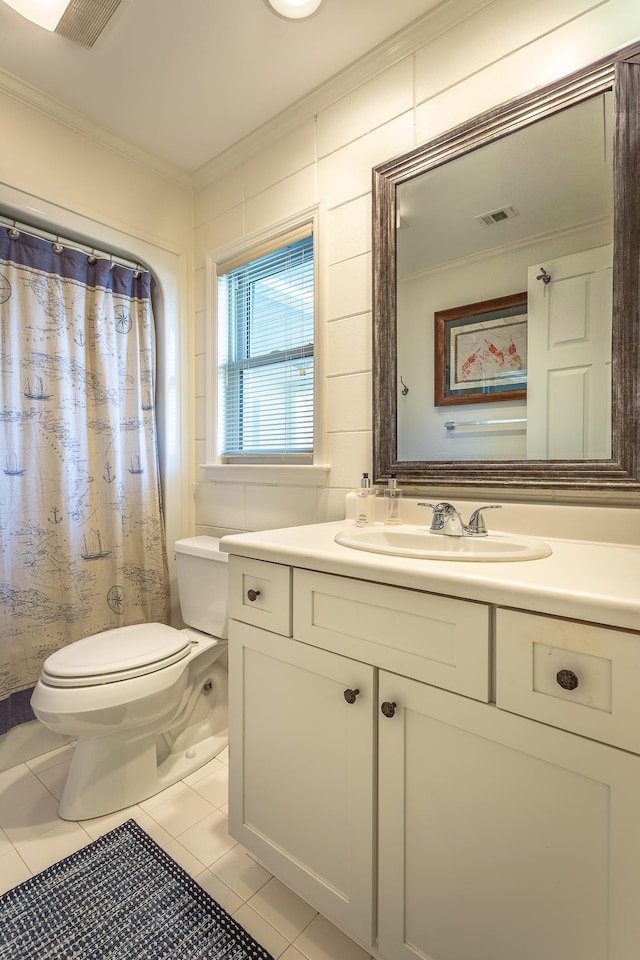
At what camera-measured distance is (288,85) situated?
164 cm

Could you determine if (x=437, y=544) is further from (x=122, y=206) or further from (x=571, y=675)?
(x=122, y=206)

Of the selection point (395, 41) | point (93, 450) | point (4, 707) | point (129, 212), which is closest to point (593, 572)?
point (395, 41)

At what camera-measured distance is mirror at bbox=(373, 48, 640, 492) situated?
108 cm

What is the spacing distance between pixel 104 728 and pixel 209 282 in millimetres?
1756

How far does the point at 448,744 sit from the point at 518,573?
0.32m

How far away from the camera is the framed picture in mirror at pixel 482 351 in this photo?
1.22m

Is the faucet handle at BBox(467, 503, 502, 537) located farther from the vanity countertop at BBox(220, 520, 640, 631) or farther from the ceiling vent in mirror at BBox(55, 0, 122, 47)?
the ceiling vent in mirror at BBox(55, 0, 122, 47)

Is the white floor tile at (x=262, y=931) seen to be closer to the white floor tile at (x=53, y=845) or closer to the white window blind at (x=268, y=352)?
the white floor tile at (x=53, y=845)

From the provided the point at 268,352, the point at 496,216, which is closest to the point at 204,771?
the point at 268,352

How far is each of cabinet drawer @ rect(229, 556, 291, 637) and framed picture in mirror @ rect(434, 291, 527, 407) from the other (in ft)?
2.26

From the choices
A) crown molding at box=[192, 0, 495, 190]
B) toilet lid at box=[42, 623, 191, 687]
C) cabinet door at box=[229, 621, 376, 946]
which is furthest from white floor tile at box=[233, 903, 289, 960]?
crown molding at box=[192, 0, 495, 190]

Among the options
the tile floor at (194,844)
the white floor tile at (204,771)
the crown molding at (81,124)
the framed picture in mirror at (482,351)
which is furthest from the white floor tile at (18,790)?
the crown molding at (81,124)

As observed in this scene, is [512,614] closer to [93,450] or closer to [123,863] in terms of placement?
[123,863]

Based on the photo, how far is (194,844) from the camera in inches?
52.3
